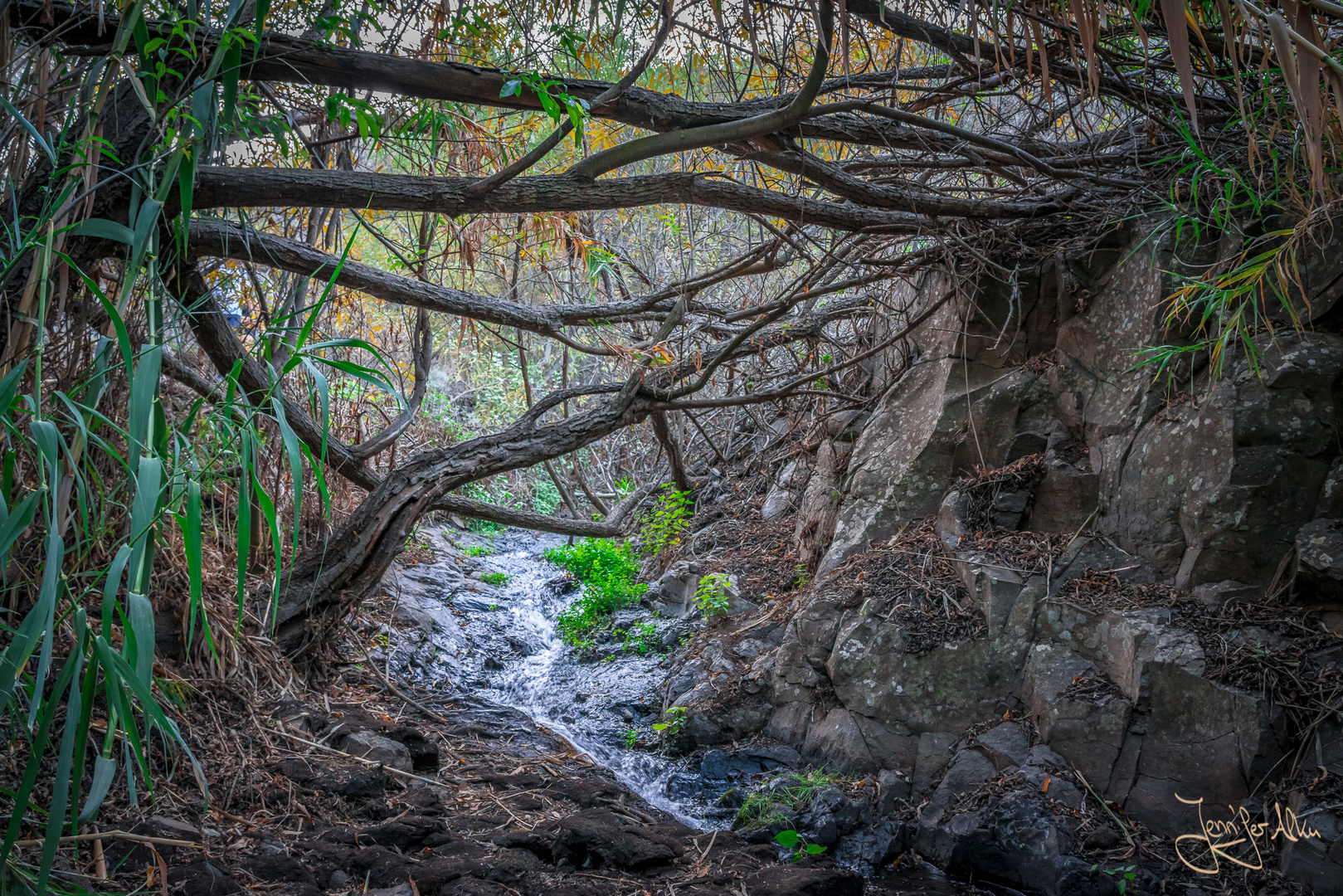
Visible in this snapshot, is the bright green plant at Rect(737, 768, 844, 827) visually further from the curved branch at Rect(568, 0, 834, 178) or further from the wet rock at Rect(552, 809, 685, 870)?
the curved branch at Rect(568, 0, 834, 178)

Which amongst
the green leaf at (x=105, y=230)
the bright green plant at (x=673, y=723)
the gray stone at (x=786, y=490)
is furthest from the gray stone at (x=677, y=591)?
the green leaf at (x=105, y=230)

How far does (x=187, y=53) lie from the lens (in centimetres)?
225

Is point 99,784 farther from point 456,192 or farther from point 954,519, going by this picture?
point 954,519

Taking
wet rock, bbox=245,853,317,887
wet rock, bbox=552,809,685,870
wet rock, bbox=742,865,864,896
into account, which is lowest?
wet rock, bbox=742,865,864,896

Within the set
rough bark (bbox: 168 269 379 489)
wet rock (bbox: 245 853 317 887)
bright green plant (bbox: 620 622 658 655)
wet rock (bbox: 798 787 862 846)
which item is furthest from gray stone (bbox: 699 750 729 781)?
rough bark (bbox: 168 269 379 489)

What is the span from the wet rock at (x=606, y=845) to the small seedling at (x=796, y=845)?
0.61 m

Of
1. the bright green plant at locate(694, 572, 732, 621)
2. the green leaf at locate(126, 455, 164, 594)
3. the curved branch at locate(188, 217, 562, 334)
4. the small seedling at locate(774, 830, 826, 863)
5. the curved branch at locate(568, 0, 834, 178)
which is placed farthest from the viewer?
the bright green plant at locate(694, 572, 732, 621)

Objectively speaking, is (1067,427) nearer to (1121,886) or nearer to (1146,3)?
(1121,886)

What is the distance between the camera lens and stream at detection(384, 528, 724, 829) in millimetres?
4121

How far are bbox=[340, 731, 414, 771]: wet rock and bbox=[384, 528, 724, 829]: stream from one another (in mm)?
1271

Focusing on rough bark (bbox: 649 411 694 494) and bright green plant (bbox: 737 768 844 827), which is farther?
rough bark (bbox: 649 411 694 494)

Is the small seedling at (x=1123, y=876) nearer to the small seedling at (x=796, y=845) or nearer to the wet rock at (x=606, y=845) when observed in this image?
the small seedling at (x=796, y=845)

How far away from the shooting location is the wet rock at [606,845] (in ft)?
8.88

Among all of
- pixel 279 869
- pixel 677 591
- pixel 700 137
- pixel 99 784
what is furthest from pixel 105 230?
pixel 677 591
